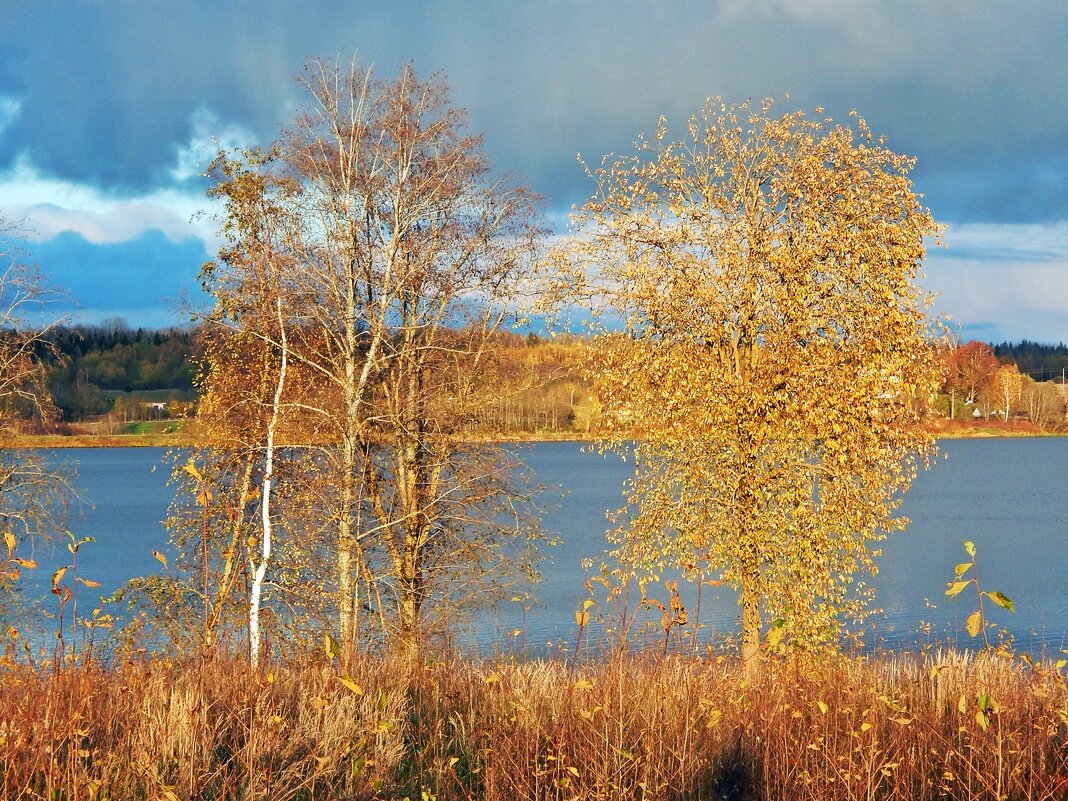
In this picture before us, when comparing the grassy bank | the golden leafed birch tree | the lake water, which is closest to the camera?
the grassy bank

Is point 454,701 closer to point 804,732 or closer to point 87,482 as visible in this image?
point 804,732

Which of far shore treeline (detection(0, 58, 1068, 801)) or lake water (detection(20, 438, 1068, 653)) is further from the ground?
far shore treeline (detection(0, 58, 1068, 801))

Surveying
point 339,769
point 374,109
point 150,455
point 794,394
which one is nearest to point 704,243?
point 794,394

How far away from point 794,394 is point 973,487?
66067 mm

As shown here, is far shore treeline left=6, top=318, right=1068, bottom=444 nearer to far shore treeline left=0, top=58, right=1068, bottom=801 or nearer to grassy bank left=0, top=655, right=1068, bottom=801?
far shore treeline left=0, top=58, right=1068, bottom=801

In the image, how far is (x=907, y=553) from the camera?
4216 cm

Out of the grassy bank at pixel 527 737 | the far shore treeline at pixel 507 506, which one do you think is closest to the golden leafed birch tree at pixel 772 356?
the far shore treeline at pixel 507 506

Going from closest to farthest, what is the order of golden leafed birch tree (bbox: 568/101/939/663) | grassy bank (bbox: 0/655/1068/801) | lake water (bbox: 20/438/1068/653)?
grassy bank (bbox: 0/655/1068/801), golden leafed birch tree (bbox: 568/101/939/663), lake water (bbox: 20/438/1068/653)

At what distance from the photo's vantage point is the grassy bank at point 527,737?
5613 millimetres

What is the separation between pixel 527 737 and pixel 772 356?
1103 centimetres

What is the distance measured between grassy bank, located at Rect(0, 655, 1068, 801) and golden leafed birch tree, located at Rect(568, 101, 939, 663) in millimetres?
8580

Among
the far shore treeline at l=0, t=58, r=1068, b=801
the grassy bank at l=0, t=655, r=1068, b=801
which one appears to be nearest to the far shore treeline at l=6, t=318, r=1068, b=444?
the far shore treeline at l=0, t=58, r=1068, b=801

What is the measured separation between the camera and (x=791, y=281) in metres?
16.3

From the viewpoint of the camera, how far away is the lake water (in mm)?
26781
